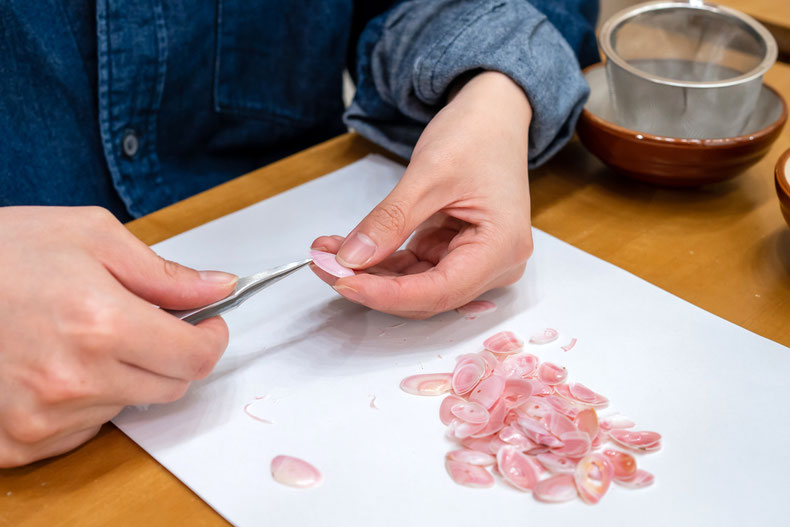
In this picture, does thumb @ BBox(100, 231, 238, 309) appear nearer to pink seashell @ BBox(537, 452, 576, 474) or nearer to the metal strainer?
pink seashell @ BBox(537, 452, 576, 474)

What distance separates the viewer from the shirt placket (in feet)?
2.12

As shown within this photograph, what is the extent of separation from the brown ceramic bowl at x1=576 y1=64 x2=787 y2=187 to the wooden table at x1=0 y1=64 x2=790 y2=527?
3 cm

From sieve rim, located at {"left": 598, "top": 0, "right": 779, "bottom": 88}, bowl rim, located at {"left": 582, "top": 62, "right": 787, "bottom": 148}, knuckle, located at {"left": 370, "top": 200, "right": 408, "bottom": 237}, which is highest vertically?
sieve rim, located at {"left": 598, "top": 0, "right": 779, "bottom": 88}

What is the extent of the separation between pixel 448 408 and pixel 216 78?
46cm

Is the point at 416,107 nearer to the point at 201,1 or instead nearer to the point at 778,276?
the point at 201,1

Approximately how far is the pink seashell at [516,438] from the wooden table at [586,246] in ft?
0.57

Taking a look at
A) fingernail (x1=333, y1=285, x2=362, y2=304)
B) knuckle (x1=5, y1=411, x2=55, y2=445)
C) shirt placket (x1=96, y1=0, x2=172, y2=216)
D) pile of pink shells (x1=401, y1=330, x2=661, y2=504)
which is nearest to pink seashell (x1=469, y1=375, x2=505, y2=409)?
pile of pink shells (x1=401, y1=330, x2=661, y2=504)

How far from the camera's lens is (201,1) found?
2.31 feet

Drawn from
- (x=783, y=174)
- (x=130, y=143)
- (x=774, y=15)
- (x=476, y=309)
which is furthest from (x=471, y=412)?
(x=774, y=15)

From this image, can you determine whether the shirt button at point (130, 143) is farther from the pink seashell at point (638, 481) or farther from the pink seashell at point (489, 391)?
the pink seashell at point (638, 481)

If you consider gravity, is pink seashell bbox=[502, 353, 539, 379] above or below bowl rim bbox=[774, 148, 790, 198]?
below

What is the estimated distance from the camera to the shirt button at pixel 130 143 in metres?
0.69

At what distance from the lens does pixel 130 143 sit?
69cm

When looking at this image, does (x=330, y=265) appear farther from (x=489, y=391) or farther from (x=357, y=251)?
(x=489, y=391)
